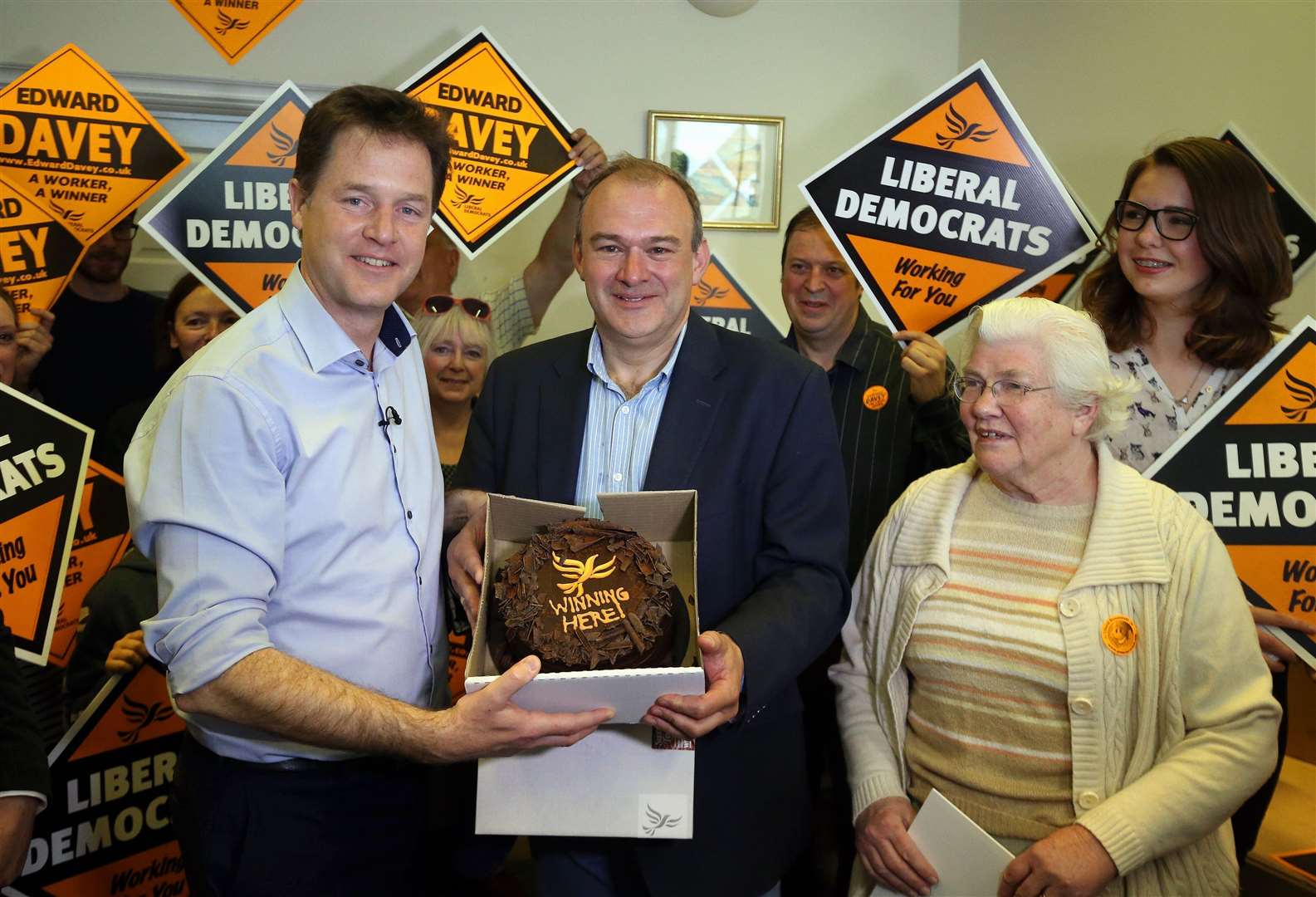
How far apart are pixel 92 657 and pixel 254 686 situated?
1.38m

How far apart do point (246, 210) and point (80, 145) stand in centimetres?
45

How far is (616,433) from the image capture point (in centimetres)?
174

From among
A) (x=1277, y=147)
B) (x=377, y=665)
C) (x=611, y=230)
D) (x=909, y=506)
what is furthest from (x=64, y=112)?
(x=1277, y=147)

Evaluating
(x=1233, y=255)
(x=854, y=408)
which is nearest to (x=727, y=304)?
(x=854, y=408)

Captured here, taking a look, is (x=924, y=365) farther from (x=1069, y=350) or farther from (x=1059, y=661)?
(x=1059, y=661)

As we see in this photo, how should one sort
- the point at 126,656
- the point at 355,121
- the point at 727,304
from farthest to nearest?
1. the point at 727,304
2. the point at 126,656
3. the point at 355,121

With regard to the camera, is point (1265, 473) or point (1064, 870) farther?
point (1265, 473)

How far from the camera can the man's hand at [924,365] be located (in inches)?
92.6

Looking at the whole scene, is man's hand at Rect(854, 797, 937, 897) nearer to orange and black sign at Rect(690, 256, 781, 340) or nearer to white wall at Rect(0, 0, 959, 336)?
orange and black sign at Rect(690, 256, 781, 340)

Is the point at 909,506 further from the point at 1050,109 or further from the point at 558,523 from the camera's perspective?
the point at 1050,109

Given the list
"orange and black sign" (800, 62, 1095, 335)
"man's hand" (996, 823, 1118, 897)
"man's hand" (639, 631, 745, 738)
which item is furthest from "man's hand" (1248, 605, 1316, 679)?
"man's hand" (639, 631, 745, 738)

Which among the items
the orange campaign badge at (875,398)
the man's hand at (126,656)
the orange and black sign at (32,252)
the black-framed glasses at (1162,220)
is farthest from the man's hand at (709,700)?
the orange and black sign at (32,252)

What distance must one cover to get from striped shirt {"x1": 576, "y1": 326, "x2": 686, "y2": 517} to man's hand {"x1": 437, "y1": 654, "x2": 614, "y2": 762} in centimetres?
46

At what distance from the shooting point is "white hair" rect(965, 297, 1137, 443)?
1695 millimetres
